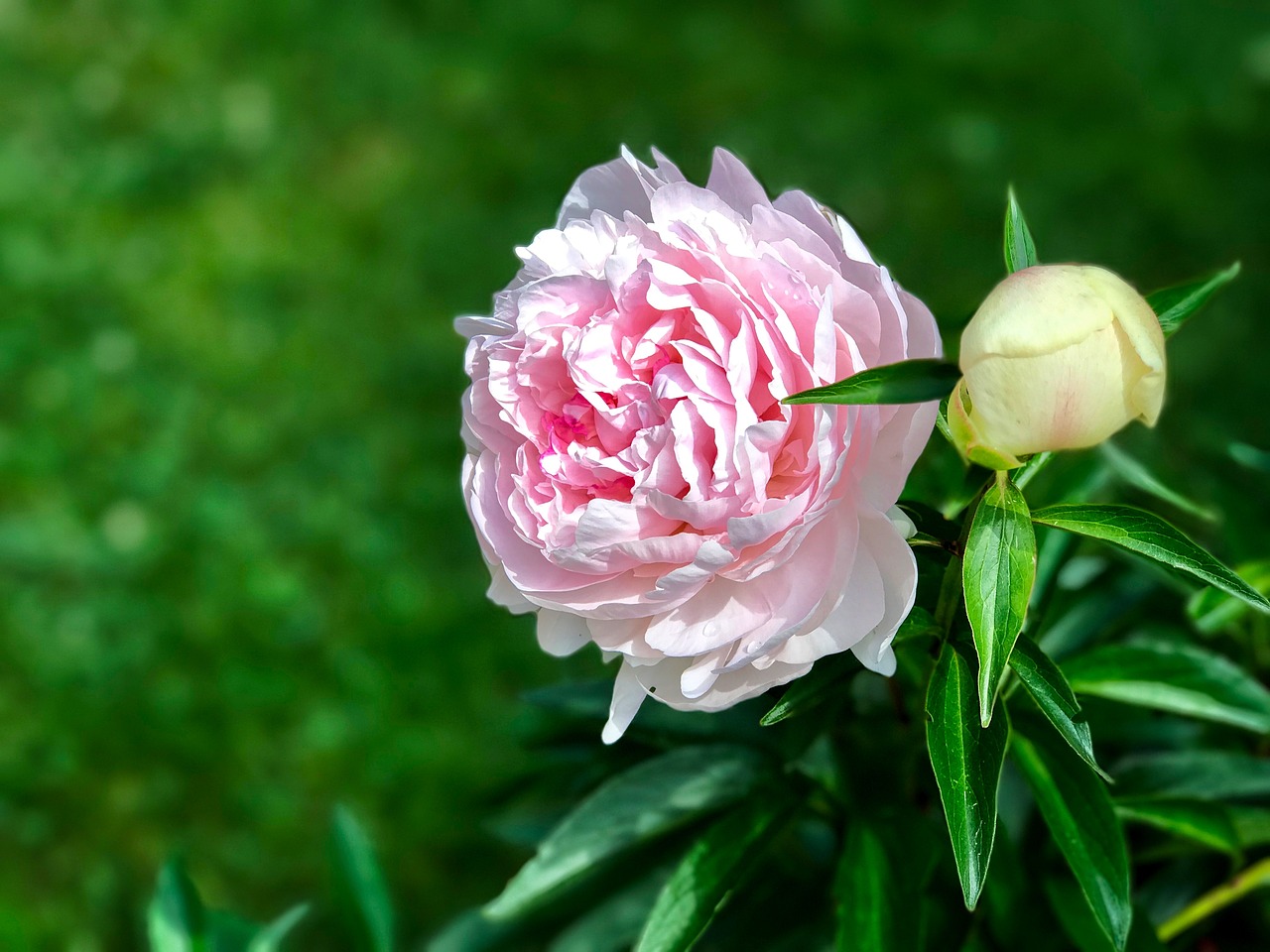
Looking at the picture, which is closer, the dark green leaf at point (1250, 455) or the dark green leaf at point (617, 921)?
the dark green leaf at point (1250, 455)

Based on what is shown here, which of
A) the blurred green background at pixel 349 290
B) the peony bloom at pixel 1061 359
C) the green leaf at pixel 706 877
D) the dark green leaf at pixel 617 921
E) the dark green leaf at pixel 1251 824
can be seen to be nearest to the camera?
the peony bloom at pixel 1061 359

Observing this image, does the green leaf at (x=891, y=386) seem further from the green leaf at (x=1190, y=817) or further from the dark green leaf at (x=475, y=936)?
the dark green leaf at (x=475, y=936)

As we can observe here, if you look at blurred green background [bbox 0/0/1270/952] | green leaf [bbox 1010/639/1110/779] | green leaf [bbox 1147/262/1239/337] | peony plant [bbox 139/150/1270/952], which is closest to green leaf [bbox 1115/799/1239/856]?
peony plant [bbox 139/150/1270/952]

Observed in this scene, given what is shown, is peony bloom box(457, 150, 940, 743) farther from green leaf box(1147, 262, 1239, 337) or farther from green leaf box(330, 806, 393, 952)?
green leaf box(330, 806, 393, 952)

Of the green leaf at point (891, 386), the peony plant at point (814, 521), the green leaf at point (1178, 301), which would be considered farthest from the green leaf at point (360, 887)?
the green leaf at point (1178, 301)

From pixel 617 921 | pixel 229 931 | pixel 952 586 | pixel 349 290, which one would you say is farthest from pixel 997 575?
pixel 349 290

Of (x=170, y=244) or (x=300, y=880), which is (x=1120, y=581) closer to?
(x=300, y=880)

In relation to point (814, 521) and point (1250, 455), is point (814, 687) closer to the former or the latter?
point (814, 521)
